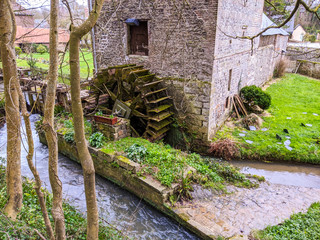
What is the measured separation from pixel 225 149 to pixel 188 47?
11.1 feet

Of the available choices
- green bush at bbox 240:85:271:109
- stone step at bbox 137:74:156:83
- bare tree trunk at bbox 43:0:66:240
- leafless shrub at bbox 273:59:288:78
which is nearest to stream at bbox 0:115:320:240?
bare tree trunk at bbox 43:0:66:240

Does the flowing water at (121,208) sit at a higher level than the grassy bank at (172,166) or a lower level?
lower

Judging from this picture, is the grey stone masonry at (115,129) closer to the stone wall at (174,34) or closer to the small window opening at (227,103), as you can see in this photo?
the stone wall at (174,34)

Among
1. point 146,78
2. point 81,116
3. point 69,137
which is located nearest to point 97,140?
point 69,137

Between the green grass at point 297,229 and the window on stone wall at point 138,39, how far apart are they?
636 centimetres

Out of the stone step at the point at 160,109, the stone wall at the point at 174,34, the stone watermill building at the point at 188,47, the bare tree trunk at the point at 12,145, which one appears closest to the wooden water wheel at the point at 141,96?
the stone step at the point at 160,109

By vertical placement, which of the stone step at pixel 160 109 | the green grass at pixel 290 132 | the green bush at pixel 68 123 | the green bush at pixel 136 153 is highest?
the stone step at pixel 160 109

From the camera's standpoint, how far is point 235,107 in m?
10.1

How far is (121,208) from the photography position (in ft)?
18.4

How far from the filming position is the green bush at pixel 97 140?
6.62 meters

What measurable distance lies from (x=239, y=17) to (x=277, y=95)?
21.0 feet

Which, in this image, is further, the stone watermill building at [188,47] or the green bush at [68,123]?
the green bush at [68,123]

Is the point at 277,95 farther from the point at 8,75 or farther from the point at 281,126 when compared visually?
the point at 8,75

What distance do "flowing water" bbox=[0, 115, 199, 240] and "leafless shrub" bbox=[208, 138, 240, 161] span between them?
3113mm
